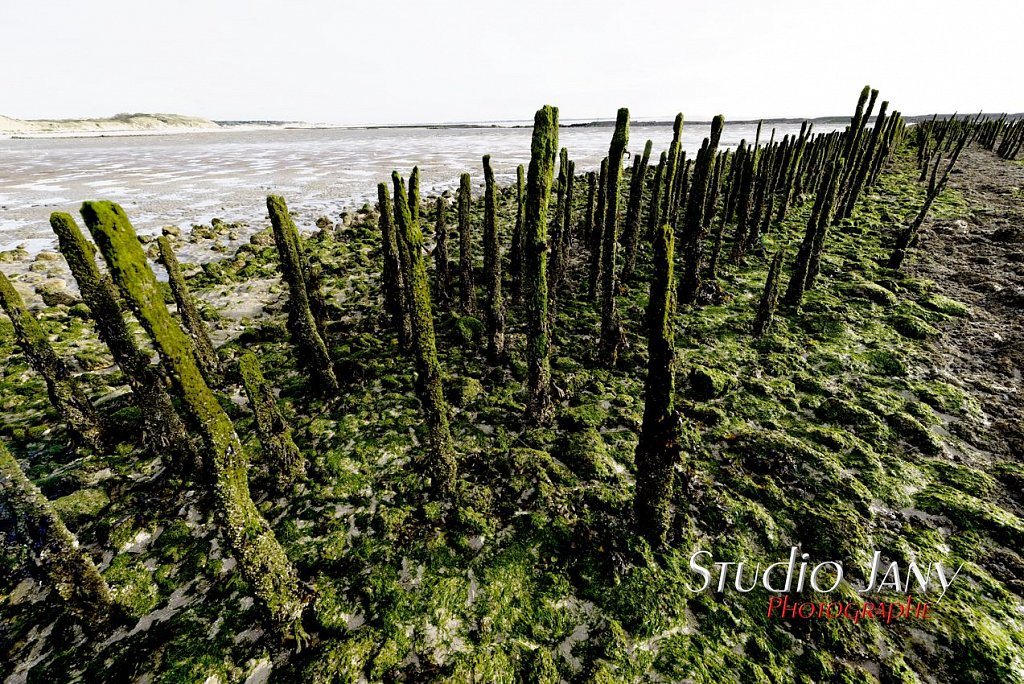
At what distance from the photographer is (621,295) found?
1313 cm

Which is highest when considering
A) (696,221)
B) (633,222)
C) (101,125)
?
(101,125)

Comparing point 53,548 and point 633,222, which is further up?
point 633,222

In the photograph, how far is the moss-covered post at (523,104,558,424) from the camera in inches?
235

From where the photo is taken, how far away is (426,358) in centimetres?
580

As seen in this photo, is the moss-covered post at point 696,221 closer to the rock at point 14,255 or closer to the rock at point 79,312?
the rock at point 79,312

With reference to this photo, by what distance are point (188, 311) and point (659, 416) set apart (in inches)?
347

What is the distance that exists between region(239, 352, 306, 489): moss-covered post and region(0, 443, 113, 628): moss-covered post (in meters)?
2.23

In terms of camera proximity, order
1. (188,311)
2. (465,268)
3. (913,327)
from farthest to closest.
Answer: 1. (465,268)
2. (913,327)
3. (188,311)

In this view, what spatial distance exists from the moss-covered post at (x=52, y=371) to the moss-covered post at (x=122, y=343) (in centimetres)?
131

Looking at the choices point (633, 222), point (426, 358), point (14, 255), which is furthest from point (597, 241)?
point (14, 255)

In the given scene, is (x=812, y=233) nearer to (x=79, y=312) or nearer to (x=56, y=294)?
(x=79, y=312)

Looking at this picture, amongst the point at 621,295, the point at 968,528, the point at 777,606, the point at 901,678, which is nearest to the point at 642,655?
the point at 777,606

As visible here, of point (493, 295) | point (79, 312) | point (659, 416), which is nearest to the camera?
point (659, 416)

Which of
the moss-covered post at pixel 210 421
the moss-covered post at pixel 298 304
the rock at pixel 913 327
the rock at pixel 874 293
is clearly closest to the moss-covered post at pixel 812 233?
the rock at pixel 874 293
